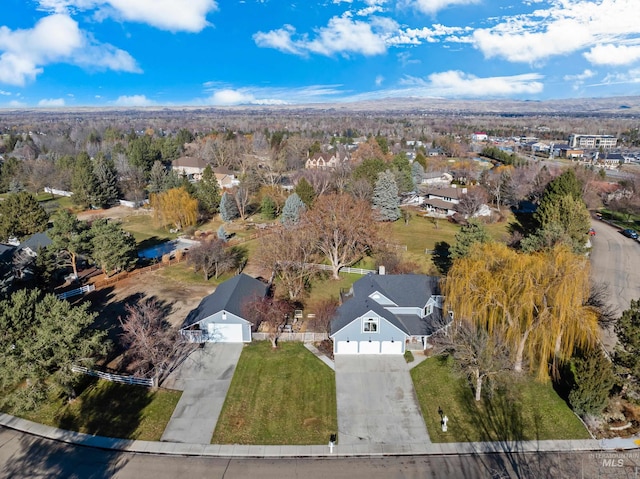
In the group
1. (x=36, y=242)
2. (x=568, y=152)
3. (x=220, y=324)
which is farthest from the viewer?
(x=568, y=152)

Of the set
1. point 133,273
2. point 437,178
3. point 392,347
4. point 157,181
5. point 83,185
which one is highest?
point 83,185

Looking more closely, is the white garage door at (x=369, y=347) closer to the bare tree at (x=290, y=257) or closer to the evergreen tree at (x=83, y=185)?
the bare tree at (x=290, y=257)

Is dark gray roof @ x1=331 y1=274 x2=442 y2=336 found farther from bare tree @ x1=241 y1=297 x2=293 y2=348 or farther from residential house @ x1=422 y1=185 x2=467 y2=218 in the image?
residential house @ x1=422 y1=185 x2=467 y2=218

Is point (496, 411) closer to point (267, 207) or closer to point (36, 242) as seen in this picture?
point (267, 207)

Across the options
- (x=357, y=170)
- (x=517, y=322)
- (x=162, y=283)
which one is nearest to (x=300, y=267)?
(x=162, y=283)

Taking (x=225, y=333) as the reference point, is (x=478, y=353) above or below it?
above

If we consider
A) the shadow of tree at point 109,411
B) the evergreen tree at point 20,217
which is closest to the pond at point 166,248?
the evergreen tree at point 20,217

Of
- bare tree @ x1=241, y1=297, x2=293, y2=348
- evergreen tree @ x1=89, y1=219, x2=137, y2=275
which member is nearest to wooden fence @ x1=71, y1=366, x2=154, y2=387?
bare tree @ x1=241, y1=297, x2=293, y2=348

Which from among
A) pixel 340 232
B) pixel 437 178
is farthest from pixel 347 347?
pixel 437 178
